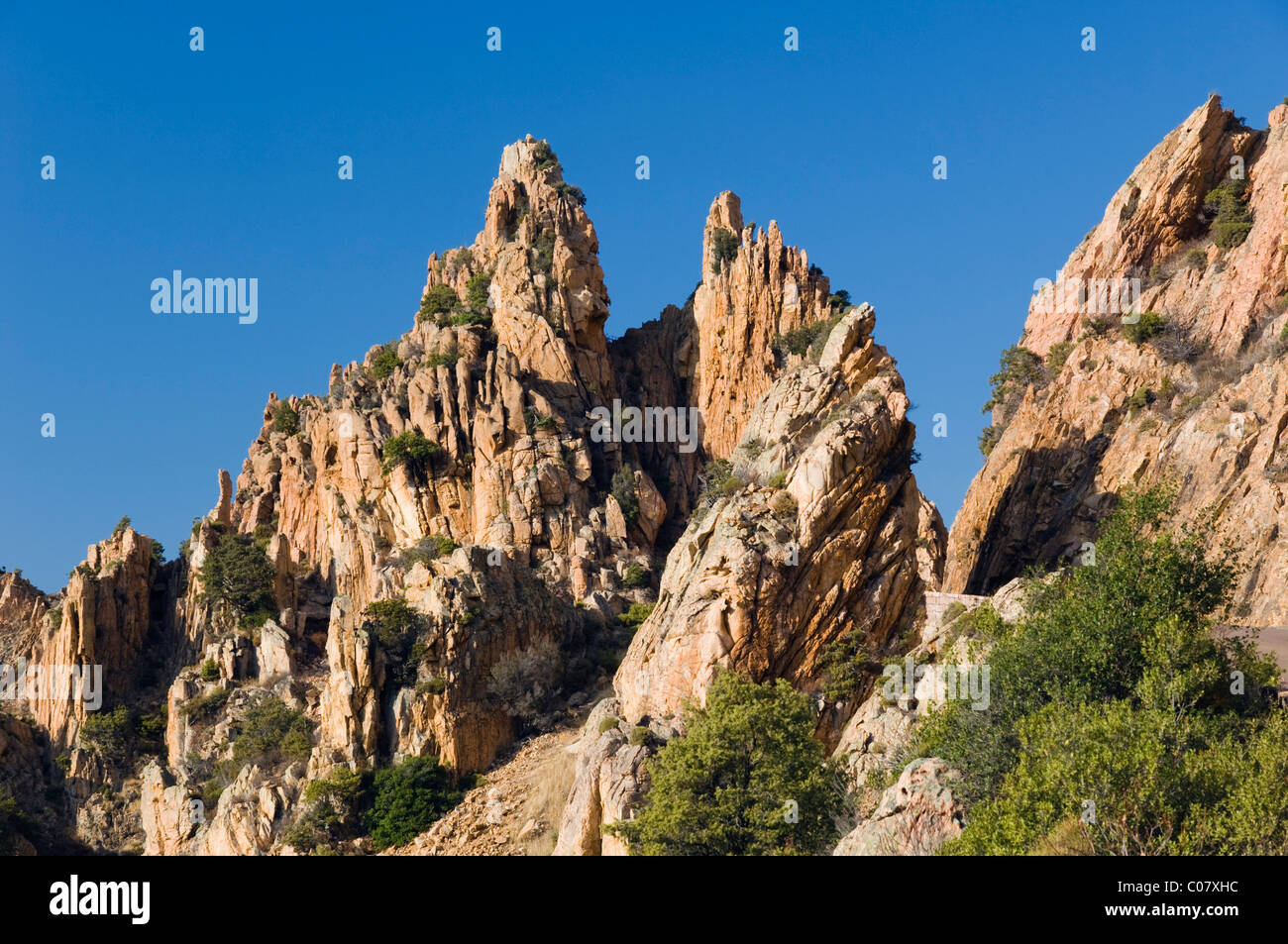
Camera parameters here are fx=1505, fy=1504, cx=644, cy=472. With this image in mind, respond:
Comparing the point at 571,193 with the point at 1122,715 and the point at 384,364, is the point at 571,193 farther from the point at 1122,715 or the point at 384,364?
the point at 1122,715

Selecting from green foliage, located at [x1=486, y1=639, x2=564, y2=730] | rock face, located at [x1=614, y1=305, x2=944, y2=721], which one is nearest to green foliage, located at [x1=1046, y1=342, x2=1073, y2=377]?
rock face, located at [x1=614, y1=305, x2=944, y2=721]

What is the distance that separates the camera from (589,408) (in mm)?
96750

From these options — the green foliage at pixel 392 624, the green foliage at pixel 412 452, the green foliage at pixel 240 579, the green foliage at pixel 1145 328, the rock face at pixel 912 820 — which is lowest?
the rock face at pixel 912 820

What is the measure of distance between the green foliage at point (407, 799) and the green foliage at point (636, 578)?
21.1 meters

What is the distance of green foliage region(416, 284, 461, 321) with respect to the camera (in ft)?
336

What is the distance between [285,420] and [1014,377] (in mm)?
50757

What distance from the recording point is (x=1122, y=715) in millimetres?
36688

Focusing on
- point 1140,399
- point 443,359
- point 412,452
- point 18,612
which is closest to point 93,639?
point 18,612

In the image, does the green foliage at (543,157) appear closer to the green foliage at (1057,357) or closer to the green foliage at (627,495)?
the green foliage at (627,495)

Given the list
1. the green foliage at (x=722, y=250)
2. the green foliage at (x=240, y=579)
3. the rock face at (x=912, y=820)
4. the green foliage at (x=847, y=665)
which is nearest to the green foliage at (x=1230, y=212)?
the green foliage at (x=722, y=250)

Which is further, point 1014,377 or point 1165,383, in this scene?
point 1014,377

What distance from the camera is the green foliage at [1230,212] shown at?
76.4 metres
